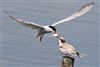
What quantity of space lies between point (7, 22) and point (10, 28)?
871mm

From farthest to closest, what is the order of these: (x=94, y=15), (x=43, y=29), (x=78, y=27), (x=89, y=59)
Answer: (x=94, y=15) → (x=78, y=27) → (x=89, y=59) → (x=43, y=29)

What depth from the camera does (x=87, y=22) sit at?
62.7 feet

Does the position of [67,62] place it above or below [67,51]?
below

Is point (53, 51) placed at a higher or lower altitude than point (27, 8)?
lower

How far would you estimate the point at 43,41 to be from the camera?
650 inches

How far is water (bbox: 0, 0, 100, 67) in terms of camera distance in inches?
594

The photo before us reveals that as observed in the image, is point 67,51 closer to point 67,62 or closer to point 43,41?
point 67,62

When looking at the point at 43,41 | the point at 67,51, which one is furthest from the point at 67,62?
the point at 43,41

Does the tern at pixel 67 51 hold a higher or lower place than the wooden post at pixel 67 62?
higher

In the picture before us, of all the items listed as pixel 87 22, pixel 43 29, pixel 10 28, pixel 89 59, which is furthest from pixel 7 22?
pixel 43 29

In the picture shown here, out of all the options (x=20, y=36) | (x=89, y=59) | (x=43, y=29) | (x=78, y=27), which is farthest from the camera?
(x=78, y=27)

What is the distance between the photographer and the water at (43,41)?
15086 millimetres

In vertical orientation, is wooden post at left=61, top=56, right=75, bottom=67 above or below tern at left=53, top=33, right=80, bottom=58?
below

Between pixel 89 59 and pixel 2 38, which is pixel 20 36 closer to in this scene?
pixel 2 38
